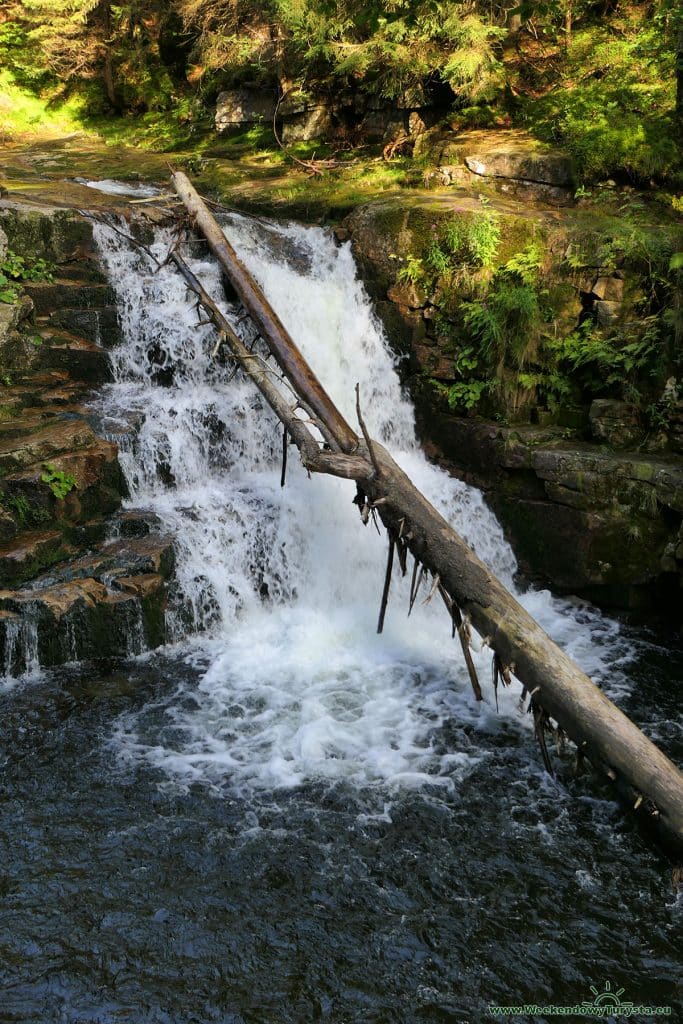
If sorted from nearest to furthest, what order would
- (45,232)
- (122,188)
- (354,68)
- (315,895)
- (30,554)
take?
(315,895), (30,554), (45,232), (122,188), (354,68)

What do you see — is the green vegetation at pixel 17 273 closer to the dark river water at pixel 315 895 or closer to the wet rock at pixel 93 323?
the wet rock at pixel 93 323

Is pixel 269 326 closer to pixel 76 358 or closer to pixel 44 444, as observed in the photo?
pixel 76 358

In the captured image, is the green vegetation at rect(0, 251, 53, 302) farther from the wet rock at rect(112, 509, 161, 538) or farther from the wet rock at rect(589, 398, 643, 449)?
the wet rock at rect(589, 398, 643, 449)

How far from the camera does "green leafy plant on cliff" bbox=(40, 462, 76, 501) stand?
6980 millimetres

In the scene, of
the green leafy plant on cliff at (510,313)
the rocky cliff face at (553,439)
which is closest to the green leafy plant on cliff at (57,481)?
the rocky cliff face at (553,439)

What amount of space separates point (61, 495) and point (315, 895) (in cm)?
426

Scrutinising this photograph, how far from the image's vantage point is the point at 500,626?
16.8 feet

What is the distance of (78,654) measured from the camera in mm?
6594

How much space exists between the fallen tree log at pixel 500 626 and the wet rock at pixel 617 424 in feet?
9.36

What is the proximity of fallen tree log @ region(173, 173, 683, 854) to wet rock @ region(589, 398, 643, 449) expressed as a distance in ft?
9.36

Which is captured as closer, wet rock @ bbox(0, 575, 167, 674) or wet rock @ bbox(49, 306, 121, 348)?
wet rock @ bbox(0, 575, 167, 674)

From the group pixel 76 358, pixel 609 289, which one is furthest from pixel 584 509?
pixel 76 358

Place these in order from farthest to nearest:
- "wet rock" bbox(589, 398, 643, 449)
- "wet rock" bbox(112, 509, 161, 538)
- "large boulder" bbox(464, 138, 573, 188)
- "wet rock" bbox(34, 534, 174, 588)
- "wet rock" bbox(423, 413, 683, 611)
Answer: "large boulder" bbox(464, 138, 573, 188)
"wet rock" bbox(589, 398, 643, 449)
"wet rock" bbox(423, 413, 683, 611)
"wet rock" bbox(112, 509, 161, 538)
"wet rock" bbox(34, 534, 174, 588)

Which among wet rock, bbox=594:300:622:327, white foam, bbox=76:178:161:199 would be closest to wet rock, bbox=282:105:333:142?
white foam, bbox=76:178:161:199
